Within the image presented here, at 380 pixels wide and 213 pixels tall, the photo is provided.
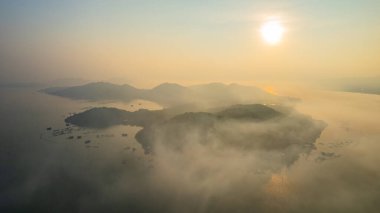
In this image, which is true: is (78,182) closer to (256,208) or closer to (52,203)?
(52,203)

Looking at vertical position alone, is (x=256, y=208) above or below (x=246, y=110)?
below

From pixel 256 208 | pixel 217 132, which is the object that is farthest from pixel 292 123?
pixel 256 208

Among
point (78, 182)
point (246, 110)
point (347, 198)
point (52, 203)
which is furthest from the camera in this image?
point (246, 110)

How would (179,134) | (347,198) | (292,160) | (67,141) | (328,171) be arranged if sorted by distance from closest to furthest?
(347,198) < (328,171) < (292,160) < (179,134) < (67,141)

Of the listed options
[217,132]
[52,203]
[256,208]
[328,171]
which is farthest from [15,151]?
[328,171]

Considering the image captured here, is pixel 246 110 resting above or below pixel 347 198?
above

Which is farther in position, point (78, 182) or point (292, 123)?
point (292, 123)

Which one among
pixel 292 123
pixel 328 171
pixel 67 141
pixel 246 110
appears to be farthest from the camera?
pixel 246 110

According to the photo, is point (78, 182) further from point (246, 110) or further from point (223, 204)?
point (246, 110)

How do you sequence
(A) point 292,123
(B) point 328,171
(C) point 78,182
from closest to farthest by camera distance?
(C) point 78,182 < (B) point 328,171 < (A) point 292,123
